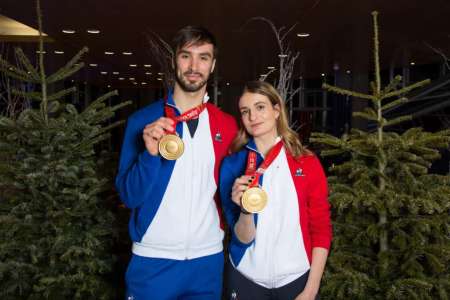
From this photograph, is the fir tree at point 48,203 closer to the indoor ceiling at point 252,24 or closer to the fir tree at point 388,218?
the fir tree at point 388,218

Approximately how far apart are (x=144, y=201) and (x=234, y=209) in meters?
Answer: 0.44

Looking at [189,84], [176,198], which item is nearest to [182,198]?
[176,198]

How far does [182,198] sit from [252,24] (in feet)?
25.1

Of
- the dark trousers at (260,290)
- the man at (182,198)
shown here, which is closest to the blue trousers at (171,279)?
the man at (182,198)

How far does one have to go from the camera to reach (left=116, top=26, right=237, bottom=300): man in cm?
245

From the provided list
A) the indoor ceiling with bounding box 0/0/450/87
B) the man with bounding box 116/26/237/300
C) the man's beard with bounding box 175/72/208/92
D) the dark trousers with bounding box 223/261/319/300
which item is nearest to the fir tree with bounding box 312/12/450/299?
the dark trousers with bounding box 223/261/319/300

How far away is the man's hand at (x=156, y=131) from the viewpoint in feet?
6.98

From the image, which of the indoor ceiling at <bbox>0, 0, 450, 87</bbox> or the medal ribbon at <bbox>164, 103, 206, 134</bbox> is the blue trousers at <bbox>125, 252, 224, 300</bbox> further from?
the indoor ceiling at <bbox>0, 0, 450, 87</bbox>

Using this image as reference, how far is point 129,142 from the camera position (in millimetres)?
2492

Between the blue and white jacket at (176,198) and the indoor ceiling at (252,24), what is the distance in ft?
18.0

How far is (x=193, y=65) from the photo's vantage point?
242 cm

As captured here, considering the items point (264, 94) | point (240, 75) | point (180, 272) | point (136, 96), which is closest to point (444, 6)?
point (264, 94)

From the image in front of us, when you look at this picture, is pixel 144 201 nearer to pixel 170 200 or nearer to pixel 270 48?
pixel 170 200

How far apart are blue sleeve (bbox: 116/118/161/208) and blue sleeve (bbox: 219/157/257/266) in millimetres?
367
